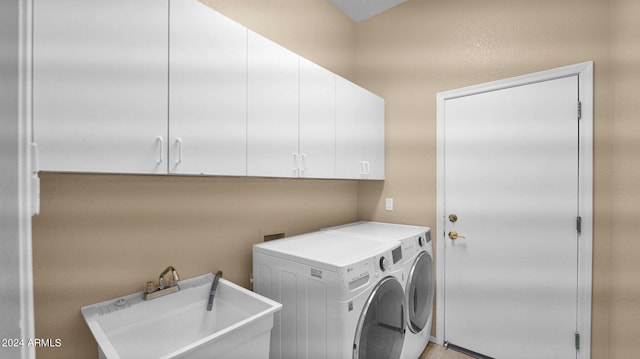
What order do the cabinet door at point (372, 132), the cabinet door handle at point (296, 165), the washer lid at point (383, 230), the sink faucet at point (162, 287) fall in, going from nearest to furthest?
the sink faucet at point (162, 287) → the cabinet door handle at point (296, 165) → the washer lid at point (383, 230) → the cabinet door at point (372, 132)

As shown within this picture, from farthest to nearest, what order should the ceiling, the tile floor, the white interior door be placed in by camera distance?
the ceiling
the tile floor
the white interior door

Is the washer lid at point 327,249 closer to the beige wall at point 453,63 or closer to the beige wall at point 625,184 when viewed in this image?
the beige wall at point 453,63

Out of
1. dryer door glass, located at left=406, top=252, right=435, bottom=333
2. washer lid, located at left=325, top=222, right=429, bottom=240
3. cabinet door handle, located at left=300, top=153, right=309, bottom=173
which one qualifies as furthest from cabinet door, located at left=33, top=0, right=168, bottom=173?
dryer door glass, located at left=406, top=252, right=435, bottom=333

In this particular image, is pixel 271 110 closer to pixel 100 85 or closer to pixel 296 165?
pixel 296 165

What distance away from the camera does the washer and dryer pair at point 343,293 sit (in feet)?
3.98

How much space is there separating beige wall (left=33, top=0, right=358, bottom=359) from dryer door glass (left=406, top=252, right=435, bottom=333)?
81 cm

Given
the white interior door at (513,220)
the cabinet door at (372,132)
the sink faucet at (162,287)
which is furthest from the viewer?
the cabinet door at (372,132)

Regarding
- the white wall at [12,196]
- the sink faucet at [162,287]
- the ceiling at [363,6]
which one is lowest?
the sink faucet at [162,287]

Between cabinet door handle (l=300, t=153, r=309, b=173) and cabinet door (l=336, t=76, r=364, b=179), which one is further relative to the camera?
cabinet door (l=336, t=76, r=364, b=179)

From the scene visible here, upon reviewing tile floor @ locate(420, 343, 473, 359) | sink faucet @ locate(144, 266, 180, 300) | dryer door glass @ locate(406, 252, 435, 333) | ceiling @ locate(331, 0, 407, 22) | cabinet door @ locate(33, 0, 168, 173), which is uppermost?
ceiling @ locate(331, 0, 407, 22)

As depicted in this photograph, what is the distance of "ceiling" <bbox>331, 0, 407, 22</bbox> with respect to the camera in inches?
94.6

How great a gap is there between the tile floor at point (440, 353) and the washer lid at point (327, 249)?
1.07 m

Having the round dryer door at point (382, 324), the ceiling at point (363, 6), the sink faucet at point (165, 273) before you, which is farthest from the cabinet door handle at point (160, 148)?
the ceiling at point (363, 6)

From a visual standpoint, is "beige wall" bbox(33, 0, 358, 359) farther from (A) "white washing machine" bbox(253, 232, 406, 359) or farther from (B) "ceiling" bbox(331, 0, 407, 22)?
(B) "ceiling" bbox(331, 0, 407, 22)
